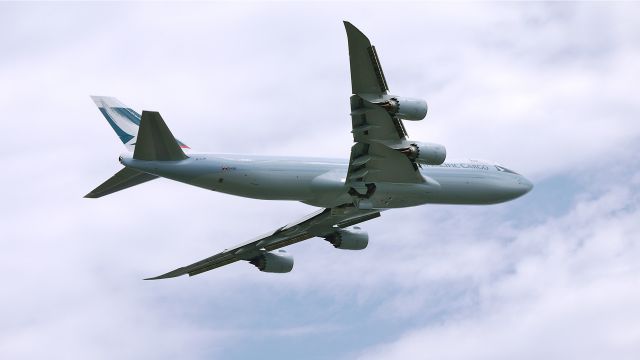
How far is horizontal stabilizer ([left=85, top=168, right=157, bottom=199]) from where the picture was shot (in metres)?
47.4

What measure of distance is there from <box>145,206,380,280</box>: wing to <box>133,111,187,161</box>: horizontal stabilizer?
370 inches

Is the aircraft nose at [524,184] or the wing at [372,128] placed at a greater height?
the aircraft nose at [524,184]

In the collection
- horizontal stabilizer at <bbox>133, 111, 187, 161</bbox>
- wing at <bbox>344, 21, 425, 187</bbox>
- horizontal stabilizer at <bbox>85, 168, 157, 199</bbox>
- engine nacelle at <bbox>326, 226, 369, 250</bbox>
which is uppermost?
wing at <bbox>344, 21, 425, 187</bbox>

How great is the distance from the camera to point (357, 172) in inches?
1924

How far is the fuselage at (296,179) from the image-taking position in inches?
1890

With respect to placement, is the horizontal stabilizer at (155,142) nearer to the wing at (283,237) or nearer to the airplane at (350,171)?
the airplane at (350,171)

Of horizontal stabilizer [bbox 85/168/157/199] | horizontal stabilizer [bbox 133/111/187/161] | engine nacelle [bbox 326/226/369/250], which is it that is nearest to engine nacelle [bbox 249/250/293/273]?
engine nacelle [bbox 326/226/369/250]

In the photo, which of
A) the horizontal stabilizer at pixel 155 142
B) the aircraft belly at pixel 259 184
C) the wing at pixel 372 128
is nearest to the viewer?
the wing at pixel 372 128

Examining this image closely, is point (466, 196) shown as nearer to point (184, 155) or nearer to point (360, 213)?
point (360, 213)

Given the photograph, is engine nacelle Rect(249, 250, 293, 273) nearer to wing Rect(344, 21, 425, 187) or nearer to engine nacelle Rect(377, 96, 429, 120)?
wing Rect(344, 21, 425, 187)

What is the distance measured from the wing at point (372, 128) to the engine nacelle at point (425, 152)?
0.36m

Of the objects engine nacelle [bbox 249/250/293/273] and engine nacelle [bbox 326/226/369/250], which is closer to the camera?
engine nacelle [bbox 326/226/369/250]

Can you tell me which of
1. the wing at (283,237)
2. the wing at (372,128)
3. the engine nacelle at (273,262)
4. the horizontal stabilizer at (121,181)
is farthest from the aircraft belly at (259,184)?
the engine nacelle at (273,262)

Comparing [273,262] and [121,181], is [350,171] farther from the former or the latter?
[273,262]
